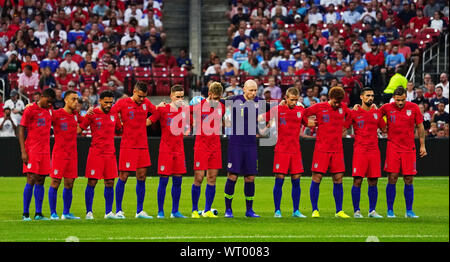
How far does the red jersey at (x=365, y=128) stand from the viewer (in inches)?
581

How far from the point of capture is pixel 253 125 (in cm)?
1445

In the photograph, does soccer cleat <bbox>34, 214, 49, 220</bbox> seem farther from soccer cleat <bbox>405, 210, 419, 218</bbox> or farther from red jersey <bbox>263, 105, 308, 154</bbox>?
soccer cleat <bbox>405, 210, 419, 218</bbox>

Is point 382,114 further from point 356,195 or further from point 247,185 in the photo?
point 247,185

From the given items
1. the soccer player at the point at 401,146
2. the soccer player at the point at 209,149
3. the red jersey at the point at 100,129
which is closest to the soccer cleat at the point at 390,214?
the soccer player at the point at 401,146

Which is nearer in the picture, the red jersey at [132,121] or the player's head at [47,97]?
the player's head at [47,97]

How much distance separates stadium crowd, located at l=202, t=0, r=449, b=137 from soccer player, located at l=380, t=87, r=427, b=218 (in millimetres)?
8280

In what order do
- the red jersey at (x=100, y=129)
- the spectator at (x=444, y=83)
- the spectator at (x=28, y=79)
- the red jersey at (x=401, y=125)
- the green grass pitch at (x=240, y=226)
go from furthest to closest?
the spectator at (x=28, y=79), the spectator at (x=444, y=83), the red jersey at (x=401, y=125), the red jersey at (x=100, y=129), the green grass pitch at (x=240, y=226)

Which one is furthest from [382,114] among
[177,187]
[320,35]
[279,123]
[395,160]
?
[320,35]

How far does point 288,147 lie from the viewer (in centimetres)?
1466

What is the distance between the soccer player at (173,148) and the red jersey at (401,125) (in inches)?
128

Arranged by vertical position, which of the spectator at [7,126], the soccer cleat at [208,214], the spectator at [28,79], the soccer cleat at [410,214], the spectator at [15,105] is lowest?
the soccer cleat at [410,214]

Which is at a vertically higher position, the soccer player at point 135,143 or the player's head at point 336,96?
the player's head at point 336,96

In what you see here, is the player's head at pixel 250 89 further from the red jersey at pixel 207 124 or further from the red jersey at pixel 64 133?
the red jersey at pixel 64 133

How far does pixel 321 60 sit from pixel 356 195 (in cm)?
1318
